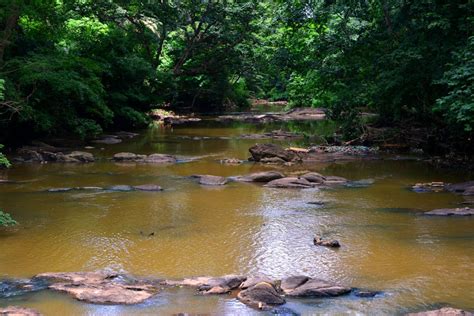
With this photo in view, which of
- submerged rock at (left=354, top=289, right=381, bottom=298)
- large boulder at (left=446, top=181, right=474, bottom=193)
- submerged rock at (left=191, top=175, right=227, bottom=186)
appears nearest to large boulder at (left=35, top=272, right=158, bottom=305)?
submerged rock at (left=354, top=289, right=381, bottom=298)

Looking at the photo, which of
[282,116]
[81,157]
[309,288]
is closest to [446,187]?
[309,288]

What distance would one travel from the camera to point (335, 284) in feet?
22.8

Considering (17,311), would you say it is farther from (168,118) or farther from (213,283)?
(168,118)

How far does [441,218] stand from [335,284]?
4.43 meters

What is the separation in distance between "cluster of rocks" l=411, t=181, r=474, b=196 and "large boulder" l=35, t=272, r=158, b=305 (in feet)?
27.7

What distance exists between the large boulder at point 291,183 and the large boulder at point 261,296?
23.7 feet

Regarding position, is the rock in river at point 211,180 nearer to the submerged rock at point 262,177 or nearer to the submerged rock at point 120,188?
the submerged rock at point 262,177

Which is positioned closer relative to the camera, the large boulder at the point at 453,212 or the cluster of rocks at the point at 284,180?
the large boulder at the point at 453,212

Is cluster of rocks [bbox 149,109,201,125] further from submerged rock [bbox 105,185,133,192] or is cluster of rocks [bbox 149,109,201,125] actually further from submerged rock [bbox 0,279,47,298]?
submerged rock [bbox 0,279,47,298]

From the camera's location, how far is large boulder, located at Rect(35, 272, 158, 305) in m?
6.47

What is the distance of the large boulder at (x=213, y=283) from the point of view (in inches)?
267

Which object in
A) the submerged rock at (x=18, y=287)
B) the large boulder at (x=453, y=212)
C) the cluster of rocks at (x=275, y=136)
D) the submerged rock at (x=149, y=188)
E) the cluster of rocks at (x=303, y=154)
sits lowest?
the submerged rock at (x=18, y=287)

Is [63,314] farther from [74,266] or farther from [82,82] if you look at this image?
[82,82]

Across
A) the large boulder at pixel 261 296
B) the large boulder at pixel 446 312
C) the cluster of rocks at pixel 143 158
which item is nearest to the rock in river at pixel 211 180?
the cluster of rocks at pixel 143 158
